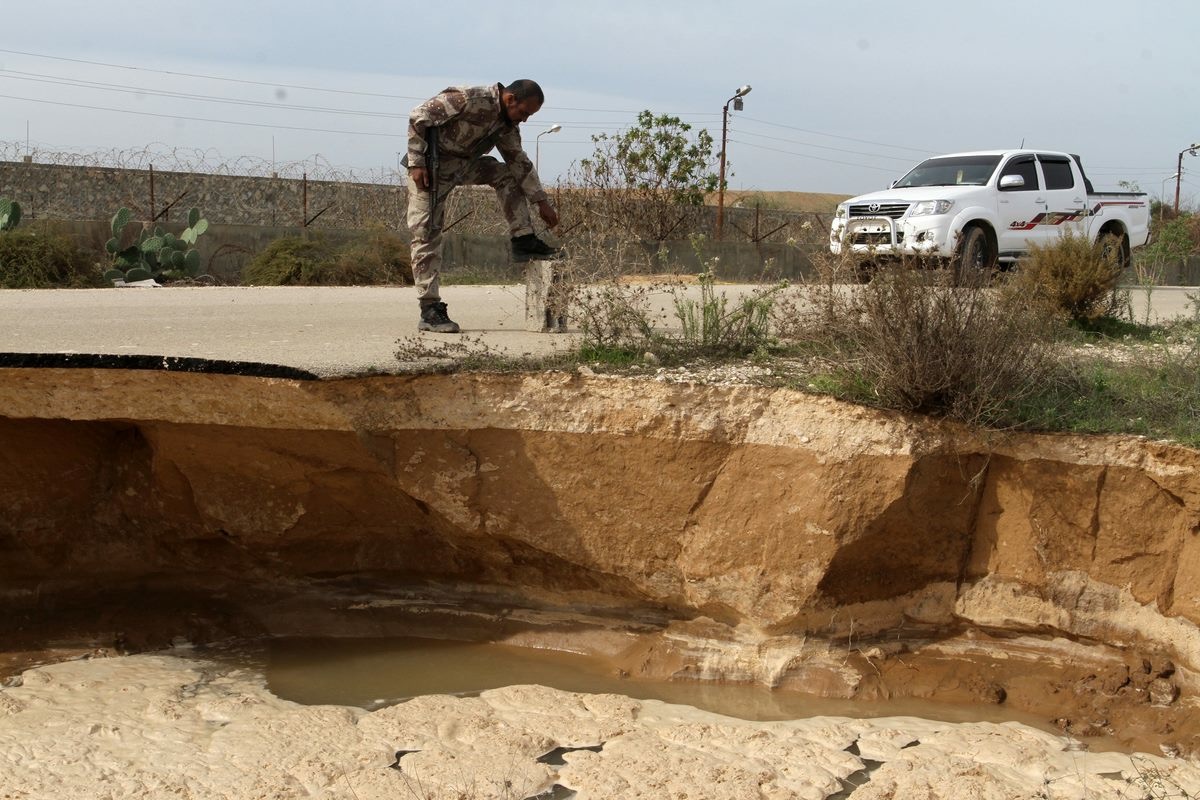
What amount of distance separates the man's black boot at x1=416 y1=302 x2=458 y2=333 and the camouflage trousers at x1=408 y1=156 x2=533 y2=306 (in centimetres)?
4

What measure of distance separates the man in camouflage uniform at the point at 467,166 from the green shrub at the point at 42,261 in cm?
702

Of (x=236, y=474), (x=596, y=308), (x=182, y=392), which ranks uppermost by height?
(x=596, y=308)

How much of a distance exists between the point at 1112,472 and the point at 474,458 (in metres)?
3.17

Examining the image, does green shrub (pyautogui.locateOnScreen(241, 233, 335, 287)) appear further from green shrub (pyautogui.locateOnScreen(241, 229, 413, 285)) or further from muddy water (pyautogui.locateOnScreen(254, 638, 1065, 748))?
muddy water (pyautogui.locateOnScreen(254, 638, 1065, 748))

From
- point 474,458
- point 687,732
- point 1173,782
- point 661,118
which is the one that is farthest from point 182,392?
point 661,118

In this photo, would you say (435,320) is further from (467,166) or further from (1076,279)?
(1076,279)

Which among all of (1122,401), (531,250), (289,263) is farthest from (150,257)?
(1122,401)

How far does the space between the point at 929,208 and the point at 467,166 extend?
575cm

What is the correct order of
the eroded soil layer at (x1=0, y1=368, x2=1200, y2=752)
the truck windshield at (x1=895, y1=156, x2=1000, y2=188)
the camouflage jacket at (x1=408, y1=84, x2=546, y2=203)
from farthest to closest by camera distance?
the truck windshield at (x1=895, y1=156, x2=1000, y2=188) < the camouflage jacket at (x1=408, y1=84, x2=546, y2=203) < the eroded soil layer at (x1=0, y1=368, x2=1200, y2=752)

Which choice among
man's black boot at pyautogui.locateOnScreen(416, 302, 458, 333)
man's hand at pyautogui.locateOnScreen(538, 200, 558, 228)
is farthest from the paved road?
man's hand at pyautogui.locateOnScreen(538, 200, 558, 228)

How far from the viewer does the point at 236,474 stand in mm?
6160

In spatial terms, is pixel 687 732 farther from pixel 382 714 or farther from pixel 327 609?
pixel 327 609

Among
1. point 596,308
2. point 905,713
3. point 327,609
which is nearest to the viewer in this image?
point 905,713

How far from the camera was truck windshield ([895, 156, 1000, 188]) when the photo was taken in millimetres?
11367
